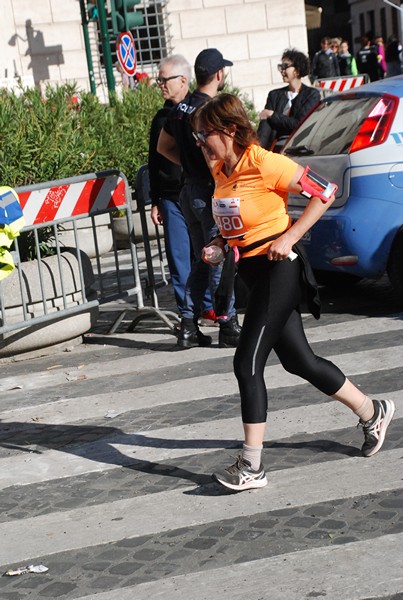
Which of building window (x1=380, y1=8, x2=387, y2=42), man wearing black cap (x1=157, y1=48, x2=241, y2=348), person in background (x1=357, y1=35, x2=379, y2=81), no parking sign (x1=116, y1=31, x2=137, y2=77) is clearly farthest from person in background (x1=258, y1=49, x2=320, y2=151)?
building window (x1=380, y1=8, x2=387, y2=42)

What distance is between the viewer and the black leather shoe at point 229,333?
7832mm

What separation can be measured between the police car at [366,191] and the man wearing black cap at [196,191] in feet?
3.01

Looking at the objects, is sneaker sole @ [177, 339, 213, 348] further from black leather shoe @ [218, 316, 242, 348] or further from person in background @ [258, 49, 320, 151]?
person in background @ [258, 49, 320, 151]

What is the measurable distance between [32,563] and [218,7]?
26.9 metres

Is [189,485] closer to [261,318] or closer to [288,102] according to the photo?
[261,318]

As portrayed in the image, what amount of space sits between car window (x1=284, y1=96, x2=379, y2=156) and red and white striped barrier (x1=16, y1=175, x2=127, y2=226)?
1.43 m

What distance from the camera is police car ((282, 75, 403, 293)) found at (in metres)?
8.01

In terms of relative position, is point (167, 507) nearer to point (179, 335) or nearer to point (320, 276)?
point (179, 335)

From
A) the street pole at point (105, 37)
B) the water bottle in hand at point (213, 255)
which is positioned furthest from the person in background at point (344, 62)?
the water bottle in hand at point (213, 255)

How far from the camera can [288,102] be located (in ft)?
38.2

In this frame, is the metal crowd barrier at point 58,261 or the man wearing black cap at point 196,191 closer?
the man wearing black cap at point 196,191

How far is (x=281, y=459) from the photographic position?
539 cm

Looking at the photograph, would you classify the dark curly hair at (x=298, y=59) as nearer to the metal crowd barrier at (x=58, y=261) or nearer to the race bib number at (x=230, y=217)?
the metal crowd barrier at (x=58, y=261)

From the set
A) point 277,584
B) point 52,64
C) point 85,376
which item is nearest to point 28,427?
point 85,376
